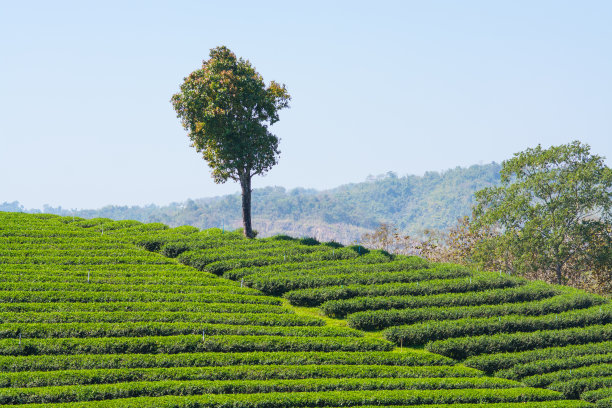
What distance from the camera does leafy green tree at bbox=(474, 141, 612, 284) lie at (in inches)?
2021

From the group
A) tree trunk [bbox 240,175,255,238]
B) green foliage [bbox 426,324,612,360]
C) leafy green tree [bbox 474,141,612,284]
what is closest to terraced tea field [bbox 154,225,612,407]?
green foliage [bbox 426,324,612,360]

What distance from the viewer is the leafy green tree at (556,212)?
51344 mm

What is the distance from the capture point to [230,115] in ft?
155

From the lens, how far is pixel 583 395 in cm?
2992

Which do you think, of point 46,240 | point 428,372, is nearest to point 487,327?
point 428,372

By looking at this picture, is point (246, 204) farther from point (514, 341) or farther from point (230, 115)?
point (514, 341)

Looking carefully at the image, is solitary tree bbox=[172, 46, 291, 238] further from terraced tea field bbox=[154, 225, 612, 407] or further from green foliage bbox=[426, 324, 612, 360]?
green foliage bbox=[426, 324, 612, 360]

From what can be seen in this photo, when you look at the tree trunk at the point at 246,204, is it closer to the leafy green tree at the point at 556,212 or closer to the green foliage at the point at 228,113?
the green foliage at the point at 228,113

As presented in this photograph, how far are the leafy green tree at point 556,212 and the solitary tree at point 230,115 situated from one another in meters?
21.1

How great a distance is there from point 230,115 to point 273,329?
20.3 m

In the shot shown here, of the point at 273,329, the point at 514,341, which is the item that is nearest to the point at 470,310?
the point at 514,341

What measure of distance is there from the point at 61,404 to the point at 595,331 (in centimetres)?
2778

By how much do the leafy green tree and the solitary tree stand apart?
21.1m

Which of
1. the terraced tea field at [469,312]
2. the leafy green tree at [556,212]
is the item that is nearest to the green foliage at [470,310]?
the terraced tea field at [469,312]
